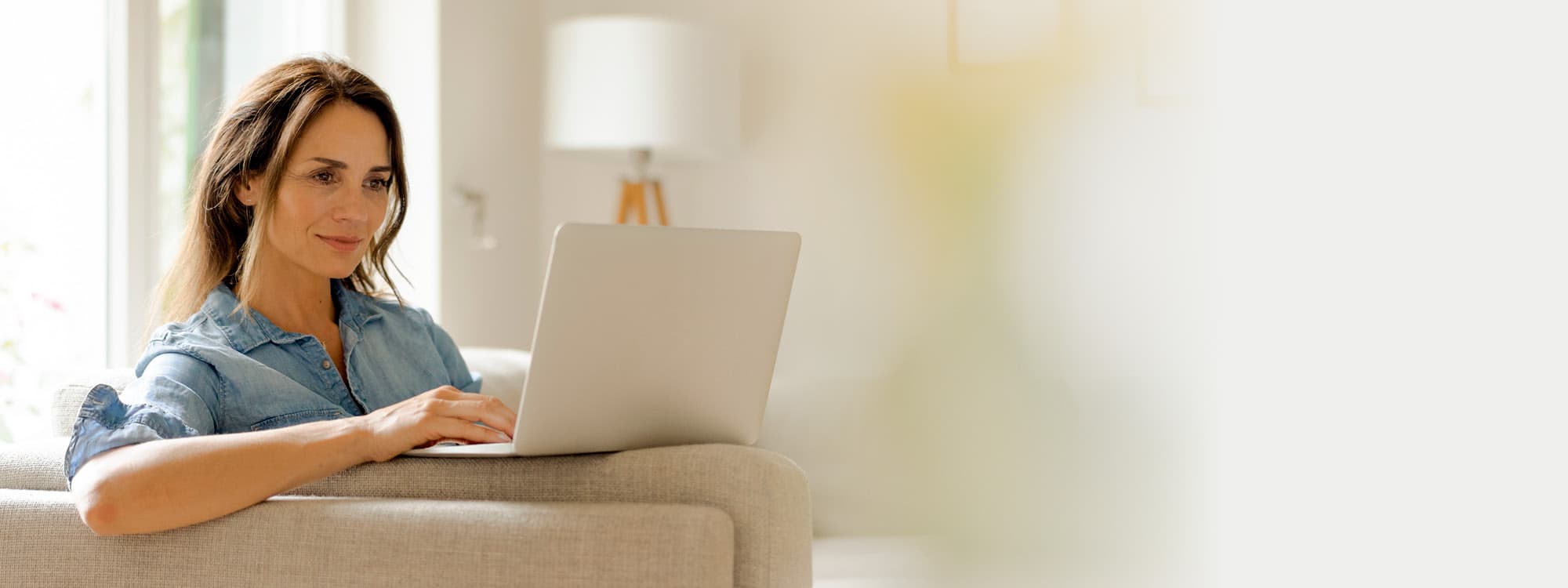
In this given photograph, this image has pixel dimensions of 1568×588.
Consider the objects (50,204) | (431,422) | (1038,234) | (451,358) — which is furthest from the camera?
(1038,234)

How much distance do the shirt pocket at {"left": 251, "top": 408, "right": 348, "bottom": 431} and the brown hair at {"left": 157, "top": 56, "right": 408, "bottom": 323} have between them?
15cm

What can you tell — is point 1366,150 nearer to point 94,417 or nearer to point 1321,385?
point 1321,385

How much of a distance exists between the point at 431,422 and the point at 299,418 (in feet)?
1.09

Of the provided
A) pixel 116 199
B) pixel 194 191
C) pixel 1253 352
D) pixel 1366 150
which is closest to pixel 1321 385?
pixel 1253 352

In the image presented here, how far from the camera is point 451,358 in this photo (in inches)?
71.6

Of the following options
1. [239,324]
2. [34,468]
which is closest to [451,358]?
[239,324]

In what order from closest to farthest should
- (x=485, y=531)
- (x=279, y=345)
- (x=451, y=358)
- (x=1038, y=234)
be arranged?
(x=485, y=531), (x=279, y=345), (x=451, y=358), (x=1038, y=234)

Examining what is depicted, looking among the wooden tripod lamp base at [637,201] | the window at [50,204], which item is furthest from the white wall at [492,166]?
the window at [50,204]

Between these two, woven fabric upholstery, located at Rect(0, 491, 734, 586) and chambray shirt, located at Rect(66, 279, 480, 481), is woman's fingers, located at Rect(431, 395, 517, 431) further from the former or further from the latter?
chambray shirt, located at Rect(66, 279, 480, 481)

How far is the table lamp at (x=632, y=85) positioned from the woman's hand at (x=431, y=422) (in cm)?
180

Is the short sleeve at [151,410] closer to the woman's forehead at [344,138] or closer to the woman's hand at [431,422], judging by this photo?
the woman's hand at [431,422]

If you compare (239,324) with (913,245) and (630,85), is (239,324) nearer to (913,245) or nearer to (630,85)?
(630,85)

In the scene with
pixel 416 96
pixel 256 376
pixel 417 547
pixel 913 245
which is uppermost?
pixel 416 96

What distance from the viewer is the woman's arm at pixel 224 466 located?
1082 mm
